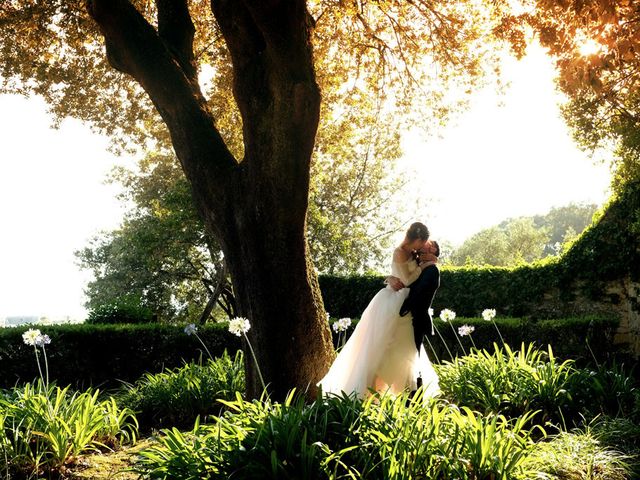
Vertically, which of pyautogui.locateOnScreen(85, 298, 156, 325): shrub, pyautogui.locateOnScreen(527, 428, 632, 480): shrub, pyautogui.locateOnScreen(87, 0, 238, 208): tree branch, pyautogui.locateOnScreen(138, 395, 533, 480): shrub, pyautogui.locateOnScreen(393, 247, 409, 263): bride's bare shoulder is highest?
pyautogui.locateOnScreen(87, 0, 238, 208): tree branch

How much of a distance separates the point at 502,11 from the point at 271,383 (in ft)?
21.0

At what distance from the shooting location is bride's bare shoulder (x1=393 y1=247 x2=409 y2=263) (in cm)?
586

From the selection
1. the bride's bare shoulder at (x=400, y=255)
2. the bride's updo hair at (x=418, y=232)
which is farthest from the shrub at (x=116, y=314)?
the bride's updo hair at (x=418, y=232)

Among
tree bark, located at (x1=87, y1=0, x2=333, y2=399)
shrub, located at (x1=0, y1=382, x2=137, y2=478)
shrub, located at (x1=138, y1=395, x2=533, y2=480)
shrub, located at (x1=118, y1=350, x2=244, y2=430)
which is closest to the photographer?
shrub, located at (x1=138, y1=395, x2=533, y2=480)

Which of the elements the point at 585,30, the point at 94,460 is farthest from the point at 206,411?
the point at 585,30

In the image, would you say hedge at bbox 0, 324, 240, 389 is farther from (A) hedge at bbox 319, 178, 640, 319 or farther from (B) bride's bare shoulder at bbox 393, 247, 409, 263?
(A) hedge at bbox 319, 178, 640, 319

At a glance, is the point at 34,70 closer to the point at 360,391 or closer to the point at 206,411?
the point at 206,411

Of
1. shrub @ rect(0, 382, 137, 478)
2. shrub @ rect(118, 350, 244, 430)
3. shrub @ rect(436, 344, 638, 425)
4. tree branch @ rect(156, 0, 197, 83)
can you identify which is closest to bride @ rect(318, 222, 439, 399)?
shrub @ rect(436, 344, 638, 425)

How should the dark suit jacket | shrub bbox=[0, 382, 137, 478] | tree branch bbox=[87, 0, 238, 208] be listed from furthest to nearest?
1. tree branch bbox=[87, 0, 238, 208]
2. the dark suit jacket
3. shrub bbox=[0, 382, 137, 478]

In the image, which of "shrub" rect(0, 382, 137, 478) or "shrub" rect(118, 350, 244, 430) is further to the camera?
"shrub" rect(118, 350, 244, 430)

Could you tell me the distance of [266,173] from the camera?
5.84 meters

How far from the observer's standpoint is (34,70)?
452 inches

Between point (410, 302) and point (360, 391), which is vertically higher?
point (410, 302)

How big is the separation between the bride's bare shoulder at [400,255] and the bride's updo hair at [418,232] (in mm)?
161
